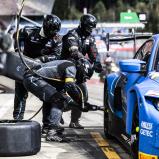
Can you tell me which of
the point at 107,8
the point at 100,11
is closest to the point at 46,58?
the point at 100,11

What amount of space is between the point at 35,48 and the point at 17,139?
251cm

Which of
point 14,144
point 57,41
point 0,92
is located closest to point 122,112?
point 14,144

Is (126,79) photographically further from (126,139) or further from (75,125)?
(75,125)

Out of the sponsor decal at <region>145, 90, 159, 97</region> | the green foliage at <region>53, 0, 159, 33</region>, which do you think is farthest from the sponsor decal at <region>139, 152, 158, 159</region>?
the green foliage at <region>53, 0, 159, 33</region>

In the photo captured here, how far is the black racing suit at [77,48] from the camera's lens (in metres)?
8.76

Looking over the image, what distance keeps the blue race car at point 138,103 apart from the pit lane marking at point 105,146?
0.20 meters

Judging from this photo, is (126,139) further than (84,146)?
No

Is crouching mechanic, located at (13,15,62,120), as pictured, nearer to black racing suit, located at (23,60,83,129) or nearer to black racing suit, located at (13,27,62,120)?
black racing suit, located at (13,27,62,120)

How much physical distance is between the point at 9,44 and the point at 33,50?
3972mm

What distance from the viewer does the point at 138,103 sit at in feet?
19.6

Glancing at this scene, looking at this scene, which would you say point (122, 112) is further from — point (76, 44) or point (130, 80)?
point (76, 44)

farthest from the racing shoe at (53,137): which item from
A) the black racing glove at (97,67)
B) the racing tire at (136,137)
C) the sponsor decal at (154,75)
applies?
the sponsor decal at (154,75)

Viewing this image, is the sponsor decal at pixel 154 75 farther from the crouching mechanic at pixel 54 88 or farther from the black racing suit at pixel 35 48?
the black racing suit at pixel 35 48

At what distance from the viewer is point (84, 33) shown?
9.45 meters
